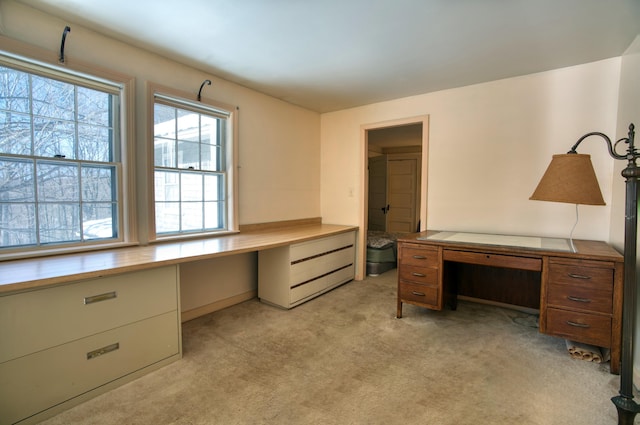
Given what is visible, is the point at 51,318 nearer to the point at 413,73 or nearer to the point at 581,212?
the point at 413,73

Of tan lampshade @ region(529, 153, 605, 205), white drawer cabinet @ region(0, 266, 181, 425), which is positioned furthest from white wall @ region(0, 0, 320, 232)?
tan lampshade @ region(529, 153, 605, 205)

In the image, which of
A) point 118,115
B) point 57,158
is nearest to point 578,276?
point 118,115

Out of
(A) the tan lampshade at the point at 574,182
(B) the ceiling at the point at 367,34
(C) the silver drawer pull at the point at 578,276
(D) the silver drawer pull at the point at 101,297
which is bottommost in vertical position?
(D) the silver drawer pull at the point at 101,297

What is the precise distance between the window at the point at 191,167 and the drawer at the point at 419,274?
1862mm

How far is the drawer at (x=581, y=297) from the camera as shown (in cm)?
213

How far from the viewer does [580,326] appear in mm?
2213

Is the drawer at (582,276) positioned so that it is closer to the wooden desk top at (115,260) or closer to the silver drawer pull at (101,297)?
the wooden desk top at (115,260)

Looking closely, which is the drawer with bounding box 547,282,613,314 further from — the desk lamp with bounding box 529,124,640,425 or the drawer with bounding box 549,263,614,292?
the desk lamp with bounding box 529,124,640,425

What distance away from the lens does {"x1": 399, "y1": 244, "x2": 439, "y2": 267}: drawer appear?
2784mm

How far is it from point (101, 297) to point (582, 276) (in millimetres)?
3218

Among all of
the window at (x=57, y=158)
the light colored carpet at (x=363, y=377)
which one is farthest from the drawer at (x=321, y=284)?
the window at (x=57, y=158)

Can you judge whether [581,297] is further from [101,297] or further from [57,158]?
[57,158]

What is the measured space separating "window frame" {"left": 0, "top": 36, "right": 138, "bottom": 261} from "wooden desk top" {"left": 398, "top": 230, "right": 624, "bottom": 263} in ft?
7.96

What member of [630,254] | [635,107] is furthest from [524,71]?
[630,254]
